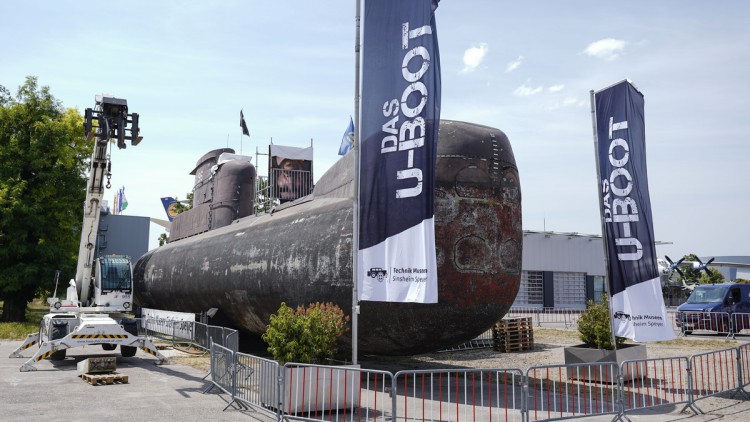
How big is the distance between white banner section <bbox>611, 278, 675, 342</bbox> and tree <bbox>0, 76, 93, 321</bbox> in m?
26.8

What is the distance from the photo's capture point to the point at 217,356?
12016 millimetres

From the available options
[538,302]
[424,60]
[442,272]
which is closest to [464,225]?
[442,272]

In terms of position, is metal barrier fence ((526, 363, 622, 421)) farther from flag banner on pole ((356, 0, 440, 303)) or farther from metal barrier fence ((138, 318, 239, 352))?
metal barrier fence ((138, 318, 239, 352))

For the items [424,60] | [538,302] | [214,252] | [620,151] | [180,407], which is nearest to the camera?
[424,60]

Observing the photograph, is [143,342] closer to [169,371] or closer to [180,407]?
[169,371]

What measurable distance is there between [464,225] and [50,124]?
87.5ft

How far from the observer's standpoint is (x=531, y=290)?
4847 centimetres

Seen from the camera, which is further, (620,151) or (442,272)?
(620,151)

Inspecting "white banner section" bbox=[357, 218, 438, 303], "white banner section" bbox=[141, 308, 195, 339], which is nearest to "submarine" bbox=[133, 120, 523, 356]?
"white banner section" bbox=[357, 218, 438, 303]

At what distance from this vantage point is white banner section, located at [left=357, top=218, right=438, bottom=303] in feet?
29.9

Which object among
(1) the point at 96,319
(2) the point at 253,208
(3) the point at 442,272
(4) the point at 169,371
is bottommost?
(4) the point at 169,371

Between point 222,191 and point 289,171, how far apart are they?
1368cm

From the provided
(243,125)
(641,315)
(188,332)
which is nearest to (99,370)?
(188,332)

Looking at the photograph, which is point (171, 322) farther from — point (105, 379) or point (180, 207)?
point (180, 207)
